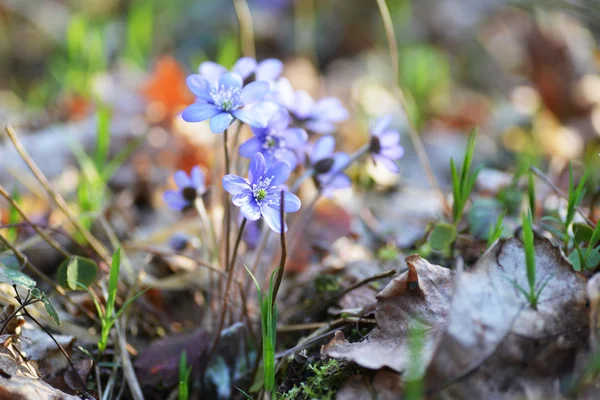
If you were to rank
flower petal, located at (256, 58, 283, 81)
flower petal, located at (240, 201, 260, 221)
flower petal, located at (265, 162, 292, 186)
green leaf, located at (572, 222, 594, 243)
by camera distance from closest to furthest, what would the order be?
flower petal, located at (240, 201, 260, 221) → flower petal, located at (265, 162, 292, 186) → green leaf, located at (572, 222, 594, 243) → flower petal, located at (256, 58, 283, 81)

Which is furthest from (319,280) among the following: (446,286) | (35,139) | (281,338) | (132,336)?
(35,139)

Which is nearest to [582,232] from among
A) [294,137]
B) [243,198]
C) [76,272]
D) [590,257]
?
[590,257]

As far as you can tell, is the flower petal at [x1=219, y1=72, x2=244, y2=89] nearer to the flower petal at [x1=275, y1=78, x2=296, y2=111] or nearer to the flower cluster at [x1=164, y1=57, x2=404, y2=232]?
the flower cluster at [x1=164, y1=57, x2=404, y2=232]

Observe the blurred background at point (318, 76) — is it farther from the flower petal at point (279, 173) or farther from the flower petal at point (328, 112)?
the flower petal at point (279, 173)

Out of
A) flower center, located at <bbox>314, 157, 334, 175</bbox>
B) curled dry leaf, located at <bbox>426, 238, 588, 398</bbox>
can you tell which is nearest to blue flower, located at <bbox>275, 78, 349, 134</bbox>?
flower center, located at <bbox>314, 157, 334, 175</bbox>

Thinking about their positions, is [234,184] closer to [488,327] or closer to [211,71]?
[211,71]

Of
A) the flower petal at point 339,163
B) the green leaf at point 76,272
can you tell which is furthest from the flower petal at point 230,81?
the green leaf at point 76,272
